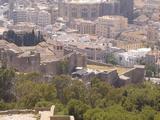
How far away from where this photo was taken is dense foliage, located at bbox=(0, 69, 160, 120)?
44.2ft

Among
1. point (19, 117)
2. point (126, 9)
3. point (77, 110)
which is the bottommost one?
point (126, 9)

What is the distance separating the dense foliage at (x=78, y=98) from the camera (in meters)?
13.5

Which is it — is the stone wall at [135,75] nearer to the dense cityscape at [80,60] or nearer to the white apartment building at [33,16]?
the dense cityscape at [80,60]

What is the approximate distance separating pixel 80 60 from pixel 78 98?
10582 mm

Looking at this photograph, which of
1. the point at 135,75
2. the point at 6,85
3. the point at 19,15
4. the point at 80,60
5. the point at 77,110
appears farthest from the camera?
the point at 19,15

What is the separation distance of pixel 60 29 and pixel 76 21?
2780mm

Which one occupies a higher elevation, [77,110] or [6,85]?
[77,110]

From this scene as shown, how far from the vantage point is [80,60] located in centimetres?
2755

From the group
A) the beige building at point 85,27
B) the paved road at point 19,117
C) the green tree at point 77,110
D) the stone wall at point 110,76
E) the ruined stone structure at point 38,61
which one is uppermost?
the paved road at point 19,117

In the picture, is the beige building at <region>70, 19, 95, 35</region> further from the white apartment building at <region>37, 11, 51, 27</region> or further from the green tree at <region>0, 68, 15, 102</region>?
the green tree at <region>0, 68, 15, 102</region>

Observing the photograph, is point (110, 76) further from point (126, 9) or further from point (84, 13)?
point (126, 9)

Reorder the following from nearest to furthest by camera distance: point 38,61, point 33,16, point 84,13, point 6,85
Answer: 1. point 6,85
2. point 38,61
3. point 33,16
4. point 84,13

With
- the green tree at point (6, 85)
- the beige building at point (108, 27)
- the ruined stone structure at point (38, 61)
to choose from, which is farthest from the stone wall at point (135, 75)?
the beige building at point (108, 27)

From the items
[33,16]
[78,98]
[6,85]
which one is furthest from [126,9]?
[78,98]
